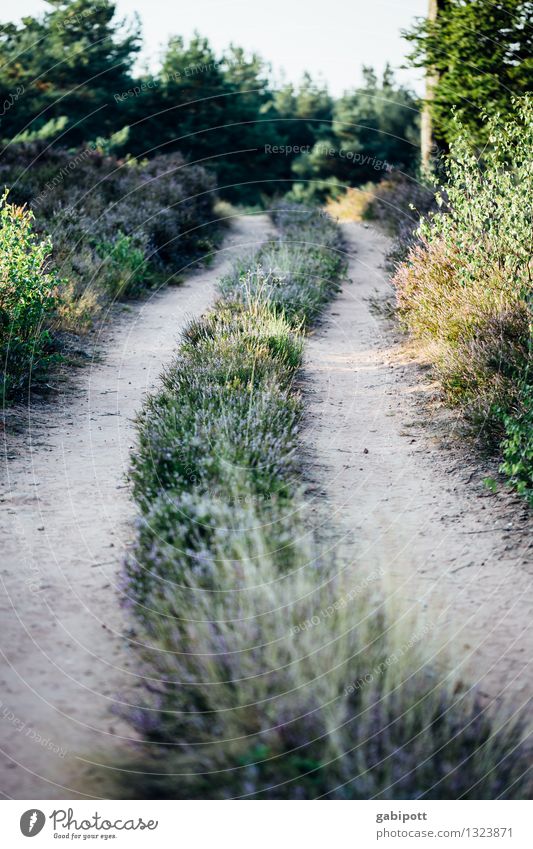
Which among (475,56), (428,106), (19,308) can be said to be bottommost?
(19,308)

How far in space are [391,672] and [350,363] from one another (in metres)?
6.28

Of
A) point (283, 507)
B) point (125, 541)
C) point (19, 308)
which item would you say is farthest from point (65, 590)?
point (19, 308)

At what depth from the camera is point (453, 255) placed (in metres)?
7.72

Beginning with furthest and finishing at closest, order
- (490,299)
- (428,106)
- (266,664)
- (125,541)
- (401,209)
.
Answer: (401,209) < (428,106) < (490,299) < (125,541) < (266,664)

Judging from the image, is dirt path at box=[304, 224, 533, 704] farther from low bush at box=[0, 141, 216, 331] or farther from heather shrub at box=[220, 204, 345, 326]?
low bush at box=[0, 141, 216, 331]

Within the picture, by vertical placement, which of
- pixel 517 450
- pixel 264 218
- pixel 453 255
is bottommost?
pixel 264 218

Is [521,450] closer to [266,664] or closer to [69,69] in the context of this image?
[266,664]

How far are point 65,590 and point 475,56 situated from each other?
13808 mm

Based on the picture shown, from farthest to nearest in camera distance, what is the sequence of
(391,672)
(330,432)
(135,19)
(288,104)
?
1. (288,104)
2. (135,19)
3. (330,432)
4. (391,672)

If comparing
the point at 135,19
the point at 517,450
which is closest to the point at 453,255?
the point at 517,450

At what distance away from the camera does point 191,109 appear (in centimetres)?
Answer: 2784

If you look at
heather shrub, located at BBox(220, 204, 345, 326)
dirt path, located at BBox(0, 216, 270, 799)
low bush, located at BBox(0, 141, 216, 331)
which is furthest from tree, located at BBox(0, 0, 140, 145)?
dirt path, located at BBox(0, 216, 270, 799)
